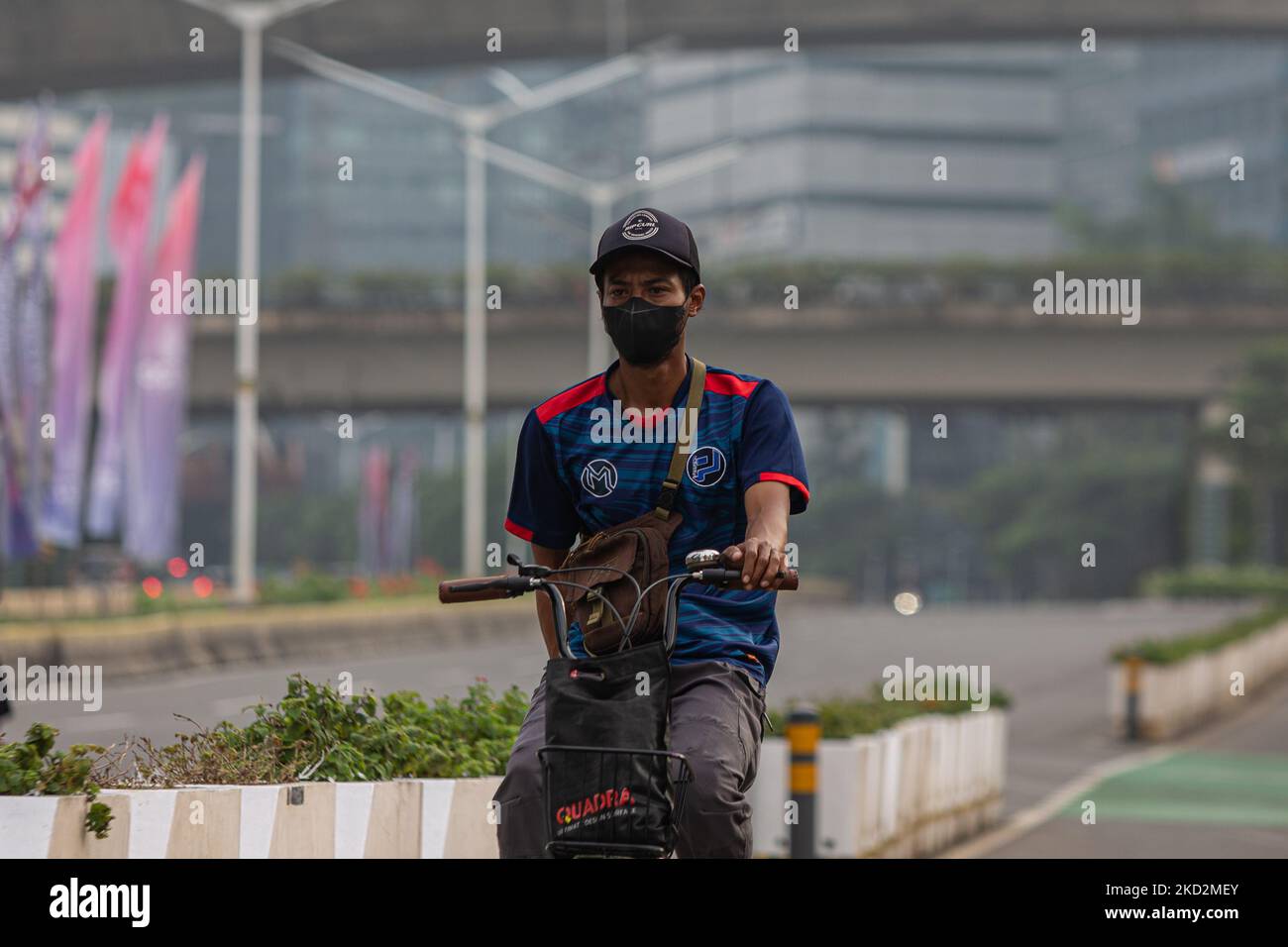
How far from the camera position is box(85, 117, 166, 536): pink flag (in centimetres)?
3003

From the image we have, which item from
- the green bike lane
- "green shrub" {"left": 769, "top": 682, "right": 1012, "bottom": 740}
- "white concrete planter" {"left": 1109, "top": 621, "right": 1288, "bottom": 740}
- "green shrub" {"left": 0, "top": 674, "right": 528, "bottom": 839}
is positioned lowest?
the green bike lane

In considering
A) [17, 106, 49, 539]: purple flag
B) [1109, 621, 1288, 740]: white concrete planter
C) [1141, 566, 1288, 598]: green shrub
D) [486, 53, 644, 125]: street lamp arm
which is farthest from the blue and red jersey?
[1141, 566, 1288, 598]: green shrub

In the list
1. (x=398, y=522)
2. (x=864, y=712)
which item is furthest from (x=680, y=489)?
(x=398, y=522)

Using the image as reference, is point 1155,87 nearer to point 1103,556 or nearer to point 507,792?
point 1103,556

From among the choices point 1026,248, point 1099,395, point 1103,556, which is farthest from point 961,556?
point 1099,395

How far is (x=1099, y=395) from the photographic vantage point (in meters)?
55.7

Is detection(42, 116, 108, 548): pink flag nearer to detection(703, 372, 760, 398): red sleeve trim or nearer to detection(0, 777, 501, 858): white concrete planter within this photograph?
detection(0, 777, 501, 858): white concrete planter

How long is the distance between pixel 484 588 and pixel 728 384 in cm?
80

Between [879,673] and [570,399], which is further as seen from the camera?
[879,673]

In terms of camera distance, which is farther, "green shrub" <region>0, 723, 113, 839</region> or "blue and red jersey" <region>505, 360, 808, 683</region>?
"green shrub" <region>0, 723, 113, 839</region>

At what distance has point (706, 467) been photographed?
5.07 meters

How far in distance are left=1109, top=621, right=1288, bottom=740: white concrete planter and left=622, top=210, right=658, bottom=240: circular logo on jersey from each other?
2128cm

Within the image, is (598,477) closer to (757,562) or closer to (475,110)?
(757,562)
